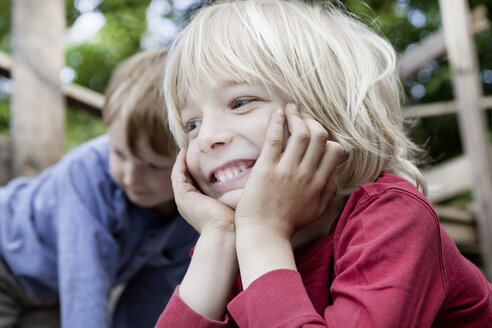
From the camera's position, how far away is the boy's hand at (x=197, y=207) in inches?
40.8

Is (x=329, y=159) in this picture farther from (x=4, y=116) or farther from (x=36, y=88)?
(x=4, y=116)

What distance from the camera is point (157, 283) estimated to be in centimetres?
220

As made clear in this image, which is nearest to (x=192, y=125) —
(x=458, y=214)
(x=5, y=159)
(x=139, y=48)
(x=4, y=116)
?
(x=5, y=159)

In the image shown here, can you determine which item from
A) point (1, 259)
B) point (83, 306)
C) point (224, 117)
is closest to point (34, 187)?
point (1, 259)

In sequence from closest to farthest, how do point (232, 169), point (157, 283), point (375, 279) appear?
1. point (375, 279)
2. point (232, 169)
3. point (157, 283)

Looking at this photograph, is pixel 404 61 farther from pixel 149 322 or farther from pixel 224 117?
pixel 224 117

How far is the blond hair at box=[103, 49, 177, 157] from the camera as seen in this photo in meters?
1.74

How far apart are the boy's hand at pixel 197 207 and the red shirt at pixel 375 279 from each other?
163 mm

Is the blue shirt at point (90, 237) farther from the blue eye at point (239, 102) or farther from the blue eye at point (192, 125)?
the blue eye at point (239, 102)

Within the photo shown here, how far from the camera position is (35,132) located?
95.7 inches

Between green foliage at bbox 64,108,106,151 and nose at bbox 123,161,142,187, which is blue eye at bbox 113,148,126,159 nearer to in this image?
nose at bbox 123,161,142,187

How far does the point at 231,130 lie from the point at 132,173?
2.75 ft

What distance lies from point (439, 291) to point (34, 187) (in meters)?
1.69

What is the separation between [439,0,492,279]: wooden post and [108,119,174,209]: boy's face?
A: 9.69ft
